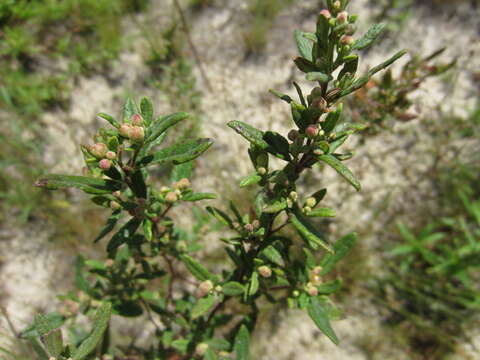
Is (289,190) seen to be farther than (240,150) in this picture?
No

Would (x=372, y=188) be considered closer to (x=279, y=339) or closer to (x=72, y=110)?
(x=279, y=339)

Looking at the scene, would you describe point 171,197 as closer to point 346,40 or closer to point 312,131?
point 312,131

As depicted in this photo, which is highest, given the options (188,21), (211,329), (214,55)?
(188,21)

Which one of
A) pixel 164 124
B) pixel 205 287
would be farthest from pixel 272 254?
pixel 164 124

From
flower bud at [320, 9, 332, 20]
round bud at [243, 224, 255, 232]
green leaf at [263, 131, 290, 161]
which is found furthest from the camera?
round bud at [243, 224, 255, 232]

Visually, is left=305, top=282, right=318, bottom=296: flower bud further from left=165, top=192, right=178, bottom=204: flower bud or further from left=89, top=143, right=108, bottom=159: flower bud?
left=89, top=143, right=108, bottom=159: flower bud

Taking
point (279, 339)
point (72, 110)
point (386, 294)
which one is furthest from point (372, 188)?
point (72, 110)

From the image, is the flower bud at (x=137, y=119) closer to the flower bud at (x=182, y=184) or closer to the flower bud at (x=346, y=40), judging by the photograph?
the flower bud at (x=182, y=184)

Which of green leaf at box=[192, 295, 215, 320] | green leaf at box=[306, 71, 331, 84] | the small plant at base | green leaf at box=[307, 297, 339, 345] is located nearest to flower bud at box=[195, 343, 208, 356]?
the small plant at base
